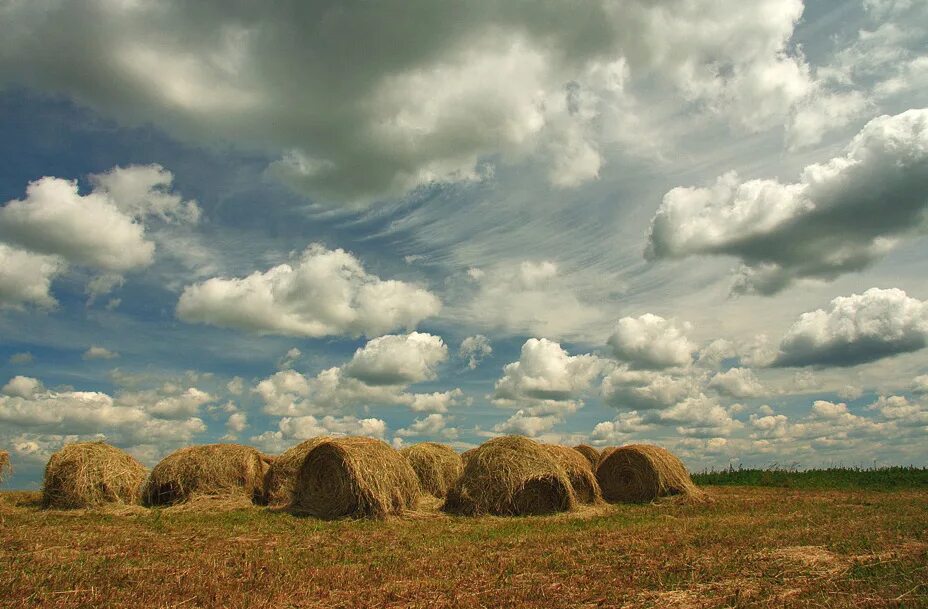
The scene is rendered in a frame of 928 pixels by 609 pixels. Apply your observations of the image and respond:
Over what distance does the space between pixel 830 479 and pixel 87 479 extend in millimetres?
32705

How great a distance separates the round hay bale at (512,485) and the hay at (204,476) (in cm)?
666

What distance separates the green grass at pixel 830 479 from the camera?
28125 mm

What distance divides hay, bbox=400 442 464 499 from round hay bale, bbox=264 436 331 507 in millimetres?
4492

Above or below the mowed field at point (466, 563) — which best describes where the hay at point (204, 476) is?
above

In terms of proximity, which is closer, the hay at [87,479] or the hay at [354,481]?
the hay at [354,481]

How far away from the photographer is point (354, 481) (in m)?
16.3

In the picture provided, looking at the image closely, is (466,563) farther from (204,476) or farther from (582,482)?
(204,476)

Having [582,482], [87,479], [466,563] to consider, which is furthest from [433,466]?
[466,563]

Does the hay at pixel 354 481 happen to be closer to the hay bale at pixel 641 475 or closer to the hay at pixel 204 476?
the hay at pixel 204 476

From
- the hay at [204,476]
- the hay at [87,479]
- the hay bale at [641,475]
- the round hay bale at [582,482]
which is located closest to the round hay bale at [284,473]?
the hay at [204,476]

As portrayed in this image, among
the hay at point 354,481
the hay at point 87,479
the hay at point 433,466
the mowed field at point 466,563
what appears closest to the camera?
the mowed field at point 466,563

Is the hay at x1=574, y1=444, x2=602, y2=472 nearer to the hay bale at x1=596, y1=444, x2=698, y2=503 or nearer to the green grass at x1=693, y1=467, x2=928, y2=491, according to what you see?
the hay bale at x1=596, y1=444, x2=698, y2=503

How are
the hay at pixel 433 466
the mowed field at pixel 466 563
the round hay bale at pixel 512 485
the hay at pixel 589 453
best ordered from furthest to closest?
the hay at pixel 589 453 → the hay at pixel 433 466 → the round hay bale at pixel 512 485 → the mowed field at pixel 466 563

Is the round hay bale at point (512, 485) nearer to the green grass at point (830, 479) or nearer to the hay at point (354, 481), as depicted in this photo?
the hay at point (354, 481)
